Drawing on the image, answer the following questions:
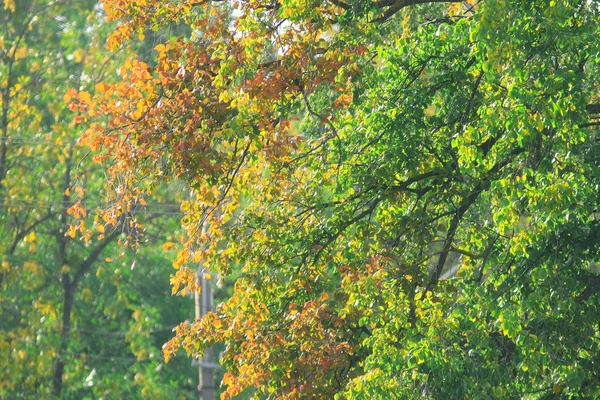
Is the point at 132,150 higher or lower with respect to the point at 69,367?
higher

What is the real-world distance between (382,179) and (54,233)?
12.1 metres

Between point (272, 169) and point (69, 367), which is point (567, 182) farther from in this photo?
point (69, 367)

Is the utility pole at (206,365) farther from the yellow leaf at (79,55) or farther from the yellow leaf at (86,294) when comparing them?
the yellow leaf at (79,55)

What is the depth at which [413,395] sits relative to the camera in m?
9.20

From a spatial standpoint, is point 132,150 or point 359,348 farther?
point 359,348

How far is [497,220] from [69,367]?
14.9m

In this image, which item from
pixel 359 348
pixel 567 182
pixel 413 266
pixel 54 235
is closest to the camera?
pixel 567 182

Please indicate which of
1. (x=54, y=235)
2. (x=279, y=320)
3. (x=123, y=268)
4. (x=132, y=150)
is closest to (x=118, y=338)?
(x=123, y=268)

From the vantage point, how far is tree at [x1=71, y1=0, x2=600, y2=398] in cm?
803

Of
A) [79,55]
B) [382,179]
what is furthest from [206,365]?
[382,179]

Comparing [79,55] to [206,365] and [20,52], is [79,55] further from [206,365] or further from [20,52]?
[206,365]

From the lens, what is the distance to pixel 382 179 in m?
9.92

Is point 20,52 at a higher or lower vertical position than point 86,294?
higher

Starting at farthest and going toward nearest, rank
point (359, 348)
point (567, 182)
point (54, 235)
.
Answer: point (54, 235), point (359, 348), point (567, 182)
